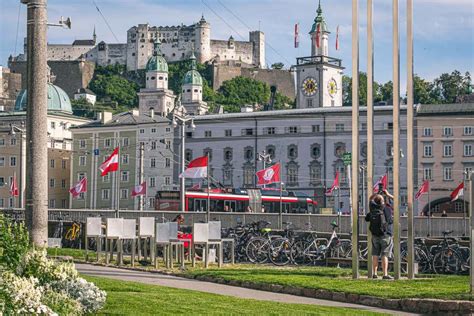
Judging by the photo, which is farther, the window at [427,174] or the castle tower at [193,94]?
the castle tower at [193,94]

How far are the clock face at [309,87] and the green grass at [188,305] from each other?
11202cm

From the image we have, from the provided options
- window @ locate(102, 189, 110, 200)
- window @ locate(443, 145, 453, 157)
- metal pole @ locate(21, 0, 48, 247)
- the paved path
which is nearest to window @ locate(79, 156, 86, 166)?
window @ locate(102, 189, 110, 200)

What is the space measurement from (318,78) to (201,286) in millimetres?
111181

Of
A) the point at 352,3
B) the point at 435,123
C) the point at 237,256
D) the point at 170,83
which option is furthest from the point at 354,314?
the point at 170,83

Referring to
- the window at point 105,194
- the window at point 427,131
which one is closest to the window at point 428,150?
the window at point 427,131

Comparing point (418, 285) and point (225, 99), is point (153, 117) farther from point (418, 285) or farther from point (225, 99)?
point (418, 285)

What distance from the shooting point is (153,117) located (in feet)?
369

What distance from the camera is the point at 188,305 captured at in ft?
44.7

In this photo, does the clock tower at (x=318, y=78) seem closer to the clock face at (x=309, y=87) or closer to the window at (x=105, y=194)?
the clock face at (x=309, y=87)

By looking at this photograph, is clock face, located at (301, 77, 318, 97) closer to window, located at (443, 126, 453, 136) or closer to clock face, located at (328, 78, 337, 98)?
clock face, located at (328, 78, 337, 98)

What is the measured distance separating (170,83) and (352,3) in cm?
18020

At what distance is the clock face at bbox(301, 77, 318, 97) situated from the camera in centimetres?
12694

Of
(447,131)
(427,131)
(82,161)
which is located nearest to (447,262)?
(447,131)

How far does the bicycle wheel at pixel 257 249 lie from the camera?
26.2 metres
